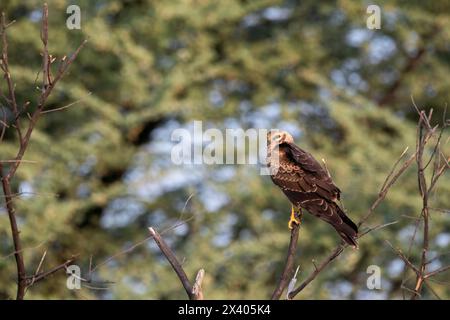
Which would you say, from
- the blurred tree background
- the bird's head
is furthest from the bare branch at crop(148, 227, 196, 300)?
the blurred tree background

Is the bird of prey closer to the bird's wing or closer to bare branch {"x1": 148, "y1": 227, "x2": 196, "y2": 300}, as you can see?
the bird's wing

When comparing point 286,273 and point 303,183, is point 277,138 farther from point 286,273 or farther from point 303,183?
point 286,273

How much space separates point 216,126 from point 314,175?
17.5ft

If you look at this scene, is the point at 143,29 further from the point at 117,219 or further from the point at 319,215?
the point at 319,215

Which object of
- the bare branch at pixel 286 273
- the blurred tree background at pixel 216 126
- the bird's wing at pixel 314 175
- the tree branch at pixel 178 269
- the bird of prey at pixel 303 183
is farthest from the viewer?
the blurred tree background at pixel 216 126

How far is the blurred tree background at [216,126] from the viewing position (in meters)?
9.63

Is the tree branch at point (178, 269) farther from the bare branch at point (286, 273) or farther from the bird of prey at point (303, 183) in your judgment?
the bird of prey at point (303, 183)

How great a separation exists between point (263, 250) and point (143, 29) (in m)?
3.33

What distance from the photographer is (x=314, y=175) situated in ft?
18.0

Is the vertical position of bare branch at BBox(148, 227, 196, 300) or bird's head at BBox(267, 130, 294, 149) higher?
bird's head at BBox(267, 130, 294, 149)

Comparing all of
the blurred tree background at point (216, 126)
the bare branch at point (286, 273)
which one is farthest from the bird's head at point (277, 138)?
the blurred tree background at point (216, 126)

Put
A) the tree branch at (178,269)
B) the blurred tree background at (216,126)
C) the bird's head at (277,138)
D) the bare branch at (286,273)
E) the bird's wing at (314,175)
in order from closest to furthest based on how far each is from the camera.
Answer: the tree branch at (178,269) < the bare branch at (286,273) < the bird's wing at (314,175) < the bird's head at (277,138) < the blurred tree background at (216,126)

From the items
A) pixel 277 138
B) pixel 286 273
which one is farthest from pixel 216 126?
pixel 286 273

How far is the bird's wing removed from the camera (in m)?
5.32
